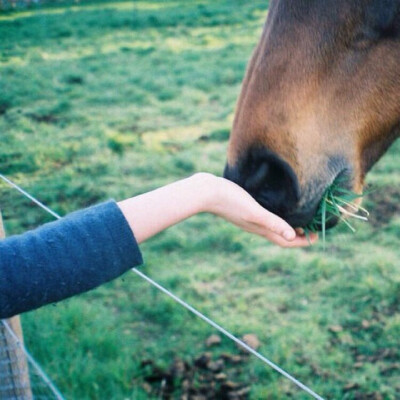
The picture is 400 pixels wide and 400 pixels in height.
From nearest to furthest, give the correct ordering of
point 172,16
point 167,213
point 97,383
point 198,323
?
point 167,213
point 97,383
point 198,323
point 172,16

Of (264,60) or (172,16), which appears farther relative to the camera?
(172,16)

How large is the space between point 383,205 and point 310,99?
2774 mm

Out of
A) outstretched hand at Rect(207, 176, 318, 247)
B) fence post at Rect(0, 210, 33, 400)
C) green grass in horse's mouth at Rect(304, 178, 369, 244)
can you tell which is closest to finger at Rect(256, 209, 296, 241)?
outstretched hand at Rect(207, 176, 318, 247)

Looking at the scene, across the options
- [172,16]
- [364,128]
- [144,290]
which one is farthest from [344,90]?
[172,16]

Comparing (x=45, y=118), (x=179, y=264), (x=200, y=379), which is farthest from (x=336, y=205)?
(x=45, y=118)

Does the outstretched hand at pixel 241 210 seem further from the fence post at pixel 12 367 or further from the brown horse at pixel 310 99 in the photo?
the fence post at pixel 12 367

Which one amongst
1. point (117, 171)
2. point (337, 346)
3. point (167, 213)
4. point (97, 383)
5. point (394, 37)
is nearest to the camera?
point (167, 213)

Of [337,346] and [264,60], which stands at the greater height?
[264,60]

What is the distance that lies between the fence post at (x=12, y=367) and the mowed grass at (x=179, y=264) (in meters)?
0.46

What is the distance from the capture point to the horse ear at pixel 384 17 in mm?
1748

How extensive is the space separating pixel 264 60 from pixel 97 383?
5.57 ft

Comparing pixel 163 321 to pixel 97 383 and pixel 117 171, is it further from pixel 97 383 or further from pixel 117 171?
pixel 117 171

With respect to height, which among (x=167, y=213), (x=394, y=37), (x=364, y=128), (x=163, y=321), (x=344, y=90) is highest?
(x=394, y=37)

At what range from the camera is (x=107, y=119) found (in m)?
6.53
